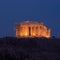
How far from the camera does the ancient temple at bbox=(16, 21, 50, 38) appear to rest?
77.9 m

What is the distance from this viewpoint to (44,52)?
42.7 meters

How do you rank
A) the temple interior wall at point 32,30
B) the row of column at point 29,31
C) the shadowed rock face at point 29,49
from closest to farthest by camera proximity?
the shadowed rock face at point 29,49 < the temple interior wall at point 32,30 < the row of column at point 29,31

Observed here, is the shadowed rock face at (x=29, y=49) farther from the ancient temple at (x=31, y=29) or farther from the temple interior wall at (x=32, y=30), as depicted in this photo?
the temple interior wall at (x=32, y=30)

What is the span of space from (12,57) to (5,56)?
615mm

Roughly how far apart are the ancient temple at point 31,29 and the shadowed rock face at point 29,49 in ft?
92.9

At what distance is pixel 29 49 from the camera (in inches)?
1693

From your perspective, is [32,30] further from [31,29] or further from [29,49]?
[29,49]

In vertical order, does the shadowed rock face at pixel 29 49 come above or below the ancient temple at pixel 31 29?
below

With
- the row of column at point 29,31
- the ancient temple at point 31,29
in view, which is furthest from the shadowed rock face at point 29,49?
the row of column at point 29,31

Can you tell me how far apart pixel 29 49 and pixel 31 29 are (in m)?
38.1

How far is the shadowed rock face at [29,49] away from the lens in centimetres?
3644

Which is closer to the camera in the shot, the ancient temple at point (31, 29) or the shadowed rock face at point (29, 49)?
the shadowed rock face at point (29, 49)

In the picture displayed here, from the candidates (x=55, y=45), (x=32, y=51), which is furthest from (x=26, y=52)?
(x=55, y=45)

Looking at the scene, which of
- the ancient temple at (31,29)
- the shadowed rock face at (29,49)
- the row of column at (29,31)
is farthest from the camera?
the row of column at (29,31)
